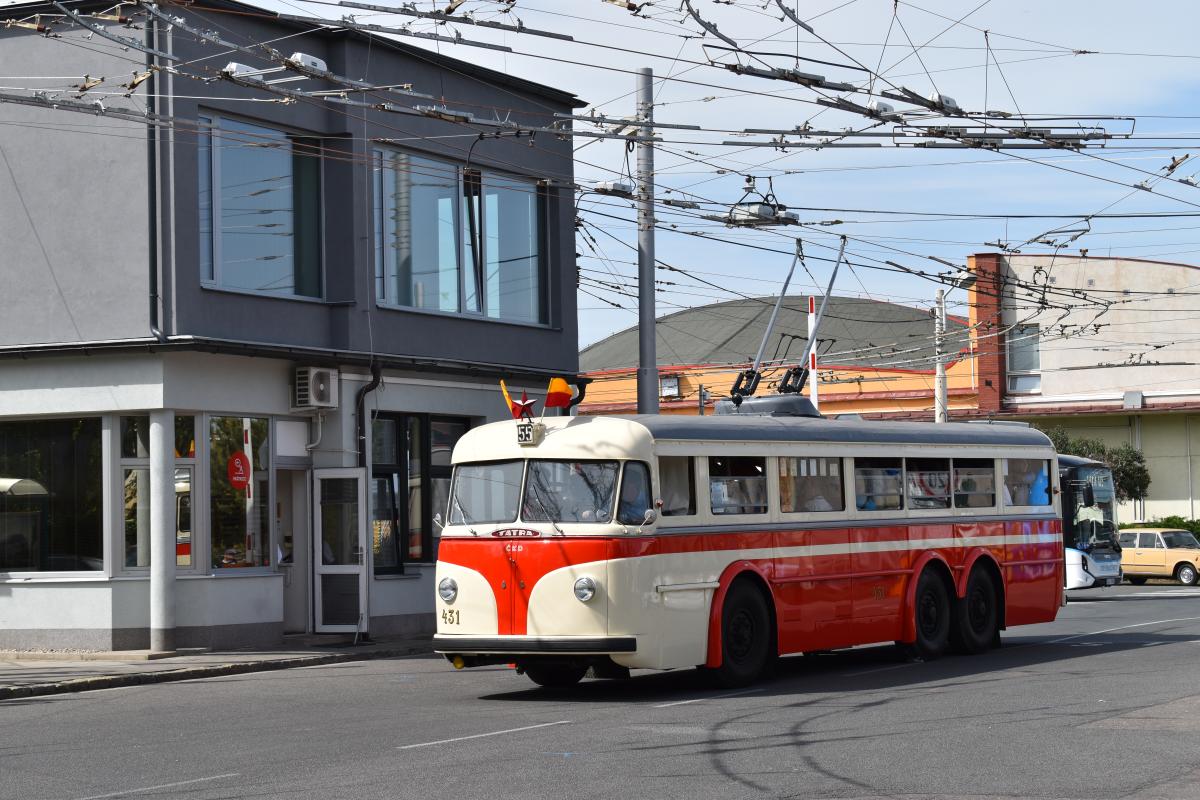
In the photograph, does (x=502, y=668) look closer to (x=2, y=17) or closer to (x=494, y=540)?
(x=494, y=540)

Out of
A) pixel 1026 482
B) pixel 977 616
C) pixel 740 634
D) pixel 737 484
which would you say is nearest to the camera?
pixel 740 634

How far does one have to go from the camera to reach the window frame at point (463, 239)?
24.5m

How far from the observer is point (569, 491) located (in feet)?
51.5

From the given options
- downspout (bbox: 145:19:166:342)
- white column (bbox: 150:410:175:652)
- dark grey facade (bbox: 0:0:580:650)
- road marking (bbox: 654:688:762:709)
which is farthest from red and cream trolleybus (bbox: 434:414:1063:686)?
downspout (bbox: 145:19:166:342)

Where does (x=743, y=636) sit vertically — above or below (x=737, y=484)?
below

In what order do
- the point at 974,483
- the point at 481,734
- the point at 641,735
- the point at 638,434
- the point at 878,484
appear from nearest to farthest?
the point at 641,735, the point at 481,734, the point at 638,434, the point at 878,484, the point at 974,483

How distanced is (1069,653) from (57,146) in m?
14.7

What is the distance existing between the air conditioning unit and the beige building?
1417 inches

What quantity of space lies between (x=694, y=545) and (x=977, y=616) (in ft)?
19.6

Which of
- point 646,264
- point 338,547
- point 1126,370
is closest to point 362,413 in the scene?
point 338,547

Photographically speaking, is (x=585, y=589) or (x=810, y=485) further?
(x=810, y=485)

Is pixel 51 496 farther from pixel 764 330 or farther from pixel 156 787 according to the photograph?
pixel 764 330

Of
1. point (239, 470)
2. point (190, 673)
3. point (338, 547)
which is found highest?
point (239, 470)

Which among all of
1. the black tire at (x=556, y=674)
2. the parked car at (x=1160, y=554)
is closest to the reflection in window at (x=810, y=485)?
the black tire at (x=556, y=674)
